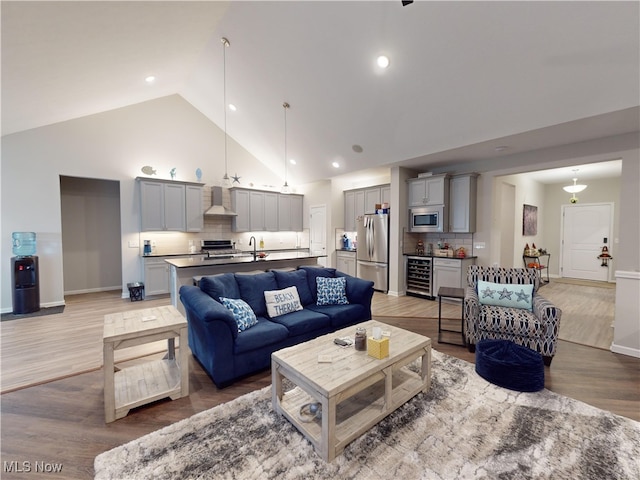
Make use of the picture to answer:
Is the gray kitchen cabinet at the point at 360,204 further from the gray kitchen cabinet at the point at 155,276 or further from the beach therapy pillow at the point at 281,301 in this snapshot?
the gray kitchen cabinet at the point at 155,276

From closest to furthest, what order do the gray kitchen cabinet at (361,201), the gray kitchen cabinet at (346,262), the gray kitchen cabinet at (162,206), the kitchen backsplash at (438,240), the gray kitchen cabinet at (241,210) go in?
the kitchen backsplash at (438,240) → the gray kitchen cabinet at (162,206) → the gray kitchen cabinet at (361,201) → the gray kitchen cabinet at (346,262) → the gray kitchen cabinet at (241,210)

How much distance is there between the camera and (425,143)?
4613mm

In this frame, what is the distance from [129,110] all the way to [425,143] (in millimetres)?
5784

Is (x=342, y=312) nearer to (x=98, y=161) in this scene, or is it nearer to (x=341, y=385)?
(x=341, y=385)

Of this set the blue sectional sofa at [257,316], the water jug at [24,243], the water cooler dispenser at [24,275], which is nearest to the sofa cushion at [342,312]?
the blue sectional sofa at [257,316]

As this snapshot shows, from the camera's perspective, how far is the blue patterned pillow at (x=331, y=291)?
372 centimetres

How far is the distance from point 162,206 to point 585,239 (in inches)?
412

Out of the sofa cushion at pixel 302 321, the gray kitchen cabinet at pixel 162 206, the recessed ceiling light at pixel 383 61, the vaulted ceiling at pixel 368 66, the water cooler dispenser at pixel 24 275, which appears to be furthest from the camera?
the gray kitchen cabinet at pixel 162 206

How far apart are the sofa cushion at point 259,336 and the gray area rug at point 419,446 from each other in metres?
0.46

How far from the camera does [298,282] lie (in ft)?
12.4

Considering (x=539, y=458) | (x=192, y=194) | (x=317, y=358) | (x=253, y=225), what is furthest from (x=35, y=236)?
(x=539, y=458)

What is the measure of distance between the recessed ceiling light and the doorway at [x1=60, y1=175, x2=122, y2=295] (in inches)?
233

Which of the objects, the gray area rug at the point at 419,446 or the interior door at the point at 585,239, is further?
the interior door at the point at 585,239

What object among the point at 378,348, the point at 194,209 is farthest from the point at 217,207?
the point at 378,348
